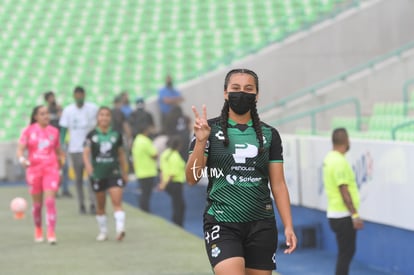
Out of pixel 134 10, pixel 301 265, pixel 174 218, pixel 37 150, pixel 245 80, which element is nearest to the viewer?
pixel 245 80

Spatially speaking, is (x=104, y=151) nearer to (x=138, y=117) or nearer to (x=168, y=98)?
(x=138, y=117)

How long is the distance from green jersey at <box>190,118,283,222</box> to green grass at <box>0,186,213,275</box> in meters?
4.28

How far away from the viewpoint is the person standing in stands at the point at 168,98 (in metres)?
25.3

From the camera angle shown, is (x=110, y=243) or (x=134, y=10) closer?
(x=110, y=243)

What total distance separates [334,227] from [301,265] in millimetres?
3680

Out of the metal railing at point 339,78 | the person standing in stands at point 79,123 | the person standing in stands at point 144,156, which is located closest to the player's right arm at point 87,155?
the person standing in stands at point 79,123

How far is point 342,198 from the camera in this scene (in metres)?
11.6

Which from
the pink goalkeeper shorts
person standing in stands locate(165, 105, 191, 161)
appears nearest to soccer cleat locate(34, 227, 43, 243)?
the pink goalkeeper shorts

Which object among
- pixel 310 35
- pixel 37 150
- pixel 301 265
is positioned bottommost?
pixel 301 265

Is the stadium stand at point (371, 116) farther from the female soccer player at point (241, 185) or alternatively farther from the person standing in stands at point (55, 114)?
the female soccer player at point (241, 185)

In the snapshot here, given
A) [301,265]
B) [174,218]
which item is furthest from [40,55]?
[301,265]

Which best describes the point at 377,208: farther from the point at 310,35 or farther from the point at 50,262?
the point at 310,35

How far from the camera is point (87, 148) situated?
14250 millimetres

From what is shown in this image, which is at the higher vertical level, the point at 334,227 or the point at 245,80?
the point at 245,80
